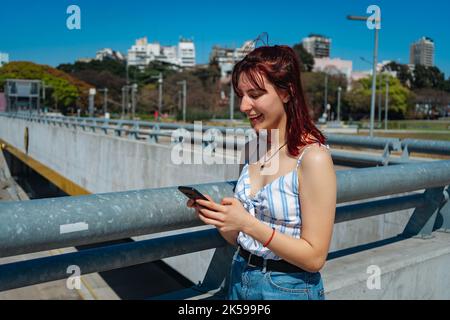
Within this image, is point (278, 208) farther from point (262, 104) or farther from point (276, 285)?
point (262, 104)

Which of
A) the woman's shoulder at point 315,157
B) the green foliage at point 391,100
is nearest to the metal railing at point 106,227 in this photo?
the woman's shoulder at point 315,157

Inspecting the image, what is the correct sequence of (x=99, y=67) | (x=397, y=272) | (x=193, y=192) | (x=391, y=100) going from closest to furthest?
(x=193, y=192)
(x=397, y=272)
(x=391, y=100)
(x=99, y=67)

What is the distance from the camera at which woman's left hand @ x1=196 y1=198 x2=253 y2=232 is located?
1656mm

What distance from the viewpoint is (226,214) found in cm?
166

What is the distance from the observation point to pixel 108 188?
56.7ft

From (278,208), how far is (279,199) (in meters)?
0.03

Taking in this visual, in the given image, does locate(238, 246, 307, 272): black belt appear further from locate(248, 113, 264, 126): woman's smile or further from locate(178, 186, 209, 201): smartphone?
locate(248, 113, 264, 126): woman's smile

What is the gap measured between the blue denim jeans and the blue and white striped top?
0.23 feet

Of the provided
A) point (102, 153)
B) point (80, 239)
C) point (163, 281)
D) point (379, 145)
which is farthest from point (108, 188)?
point (80, 239)

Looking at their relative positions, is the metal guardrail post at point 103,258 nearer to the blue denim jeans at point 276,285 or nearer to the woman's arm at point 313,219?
the blue denim jeans at point 276,285

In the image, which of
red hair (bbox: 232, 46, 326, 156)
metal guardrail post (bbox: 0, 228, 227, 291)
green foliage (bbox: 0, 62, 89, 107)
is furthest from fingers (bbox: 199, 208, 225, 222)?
green foliage (bbox: 0, 62, 89, 107)

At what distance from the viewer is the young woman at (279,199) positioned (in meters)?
1.74

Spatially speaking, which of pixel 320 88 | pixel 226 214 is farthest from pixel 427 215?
pixel 320 88

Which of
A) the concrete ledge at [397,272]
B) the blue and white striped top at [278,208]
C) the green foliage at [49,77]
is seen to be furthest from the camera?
the green foliage at [49,77]
